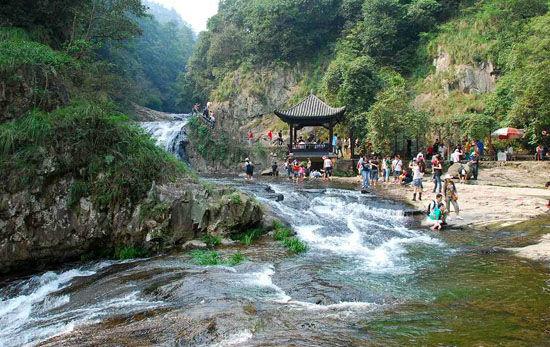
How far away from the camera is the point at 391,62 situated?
4003 centimetres

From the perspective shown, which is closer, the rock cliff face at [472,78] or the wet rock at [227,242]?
the wet rock at [227,242]

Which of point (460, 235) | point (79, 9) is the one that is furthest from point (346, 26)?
point (460, 235)

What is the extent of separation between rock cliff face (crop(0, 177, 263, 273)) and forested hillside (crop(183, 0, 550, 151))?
16.8m

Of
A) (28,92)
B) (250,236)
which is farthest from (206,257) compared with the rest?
(28,92)

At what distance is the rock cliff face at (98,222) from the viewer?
10.9 meters

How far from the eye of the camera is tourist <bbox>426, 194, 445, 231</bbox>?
13664mm

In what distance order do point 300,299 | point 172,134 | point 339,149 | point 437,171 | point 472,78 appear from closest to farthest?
point 300,299 < point 437,171 < point 339,149 < point 172,134 < point 472,78

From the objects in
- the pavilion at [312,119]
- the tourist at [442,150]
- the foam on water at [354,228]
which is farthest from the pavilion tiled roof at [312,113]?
the foam on water at [354,228]

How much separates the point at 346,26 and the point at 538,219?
115 ft

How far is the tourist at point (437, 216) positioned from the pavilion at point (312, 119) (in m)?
14.8

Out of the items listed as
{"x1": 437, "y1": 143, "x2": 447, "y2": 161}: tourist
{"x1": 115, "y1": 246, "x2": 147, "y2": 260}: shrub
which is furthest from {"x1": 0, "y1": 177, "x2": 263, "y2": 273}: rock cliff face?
{"x1": 437, "y1": 143, "x2": 447, "y2": 161}: tourist

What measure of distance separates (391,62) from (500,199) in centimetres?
2603

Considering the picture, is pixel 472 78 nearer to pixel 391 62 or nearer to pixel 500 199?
pixel 391 62

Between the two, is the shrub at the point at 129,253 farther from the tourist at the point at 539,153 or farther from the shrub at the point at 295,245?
the tourist at the point at 539,153
